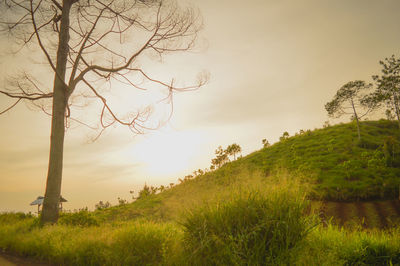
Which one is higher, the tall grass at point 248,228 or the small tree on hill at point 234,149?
the small tree on hill at point 234,149

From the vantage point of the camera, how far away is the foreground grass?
288 centimetres

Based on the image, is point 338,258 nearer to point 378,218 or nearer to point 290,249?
point 290,249

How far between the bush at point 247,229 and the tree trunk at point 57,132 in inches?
243

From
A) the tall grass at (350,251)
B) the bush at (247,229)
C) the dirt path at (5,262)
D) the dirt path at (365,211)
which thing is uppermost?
the bush at (247,229)

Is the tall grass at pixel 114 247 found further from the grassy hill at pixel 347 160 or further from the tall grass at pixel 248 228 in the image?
the grassy hill at pixel 347 160

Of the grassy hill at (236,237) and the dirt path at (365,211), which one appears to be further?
the dirt path at (365,211)

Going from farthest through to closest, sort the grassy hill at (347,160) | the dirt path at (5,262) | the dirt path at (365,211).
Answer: the grassy hill at (347,160), the dirt path at (365,211), the dirt path at (5,262)

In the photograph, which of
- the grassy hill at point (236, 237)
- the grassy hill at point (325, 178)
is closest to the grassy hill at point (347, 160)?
the grassy hill at point (325, 178)

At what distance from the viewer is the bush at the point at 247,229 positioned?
9.38ft

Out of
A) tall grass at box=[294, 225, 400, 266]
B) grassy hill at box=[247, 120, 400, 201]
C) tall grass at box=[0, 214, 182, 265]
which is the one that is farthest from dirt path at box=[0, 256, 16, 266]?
grassy hill at box=[247, 120, 400, 201]

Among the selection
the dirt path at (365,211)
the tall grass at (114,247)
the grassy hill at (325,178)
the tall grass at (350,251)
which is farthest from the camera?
the dirt path at (365,211)

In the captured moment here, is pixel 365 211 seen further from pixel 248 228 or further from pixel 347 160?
pixel 248 228

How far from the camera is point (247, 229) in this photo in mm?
3023

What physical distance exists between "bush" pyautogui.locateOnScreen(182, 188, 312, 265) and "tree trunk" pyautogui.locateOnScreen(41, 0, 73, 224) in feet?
20.3
